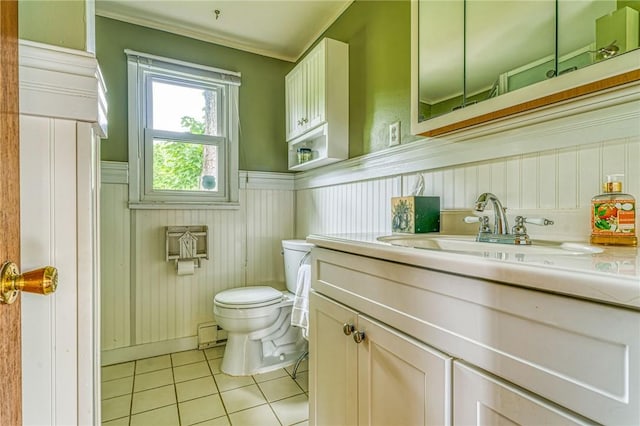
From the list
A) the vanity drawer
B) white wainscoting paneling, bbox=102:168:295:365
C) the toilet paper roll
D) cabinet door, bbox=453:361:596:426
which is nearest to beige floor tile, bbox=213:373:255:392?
white wainscoting paneling, bbox=102:168:295:365

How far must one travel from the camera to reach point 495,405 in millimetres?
562

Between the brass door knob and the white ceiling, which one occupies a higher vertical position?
the white ceiling

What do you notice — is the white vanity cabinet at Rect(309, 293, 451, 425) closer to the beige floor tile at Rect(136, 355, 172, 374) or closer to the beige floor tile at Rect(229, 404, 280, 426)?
the beige floor tile at Rect(229, 404, 280, 426)

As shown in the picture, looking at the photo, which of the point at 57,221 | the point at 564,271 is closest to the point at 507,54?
the point at 564,271

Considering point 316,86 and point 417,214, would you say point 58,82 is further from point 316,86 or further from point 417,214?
point 316,86

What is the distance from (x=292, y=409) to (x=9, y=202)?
4.90 feet

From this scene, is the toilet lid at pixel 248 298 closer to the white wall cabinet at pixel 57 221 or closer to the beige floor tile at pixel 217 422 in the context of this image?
the beige floor tile at pixel 217 422

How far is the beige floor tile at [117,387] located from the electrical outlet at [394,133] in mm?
1948

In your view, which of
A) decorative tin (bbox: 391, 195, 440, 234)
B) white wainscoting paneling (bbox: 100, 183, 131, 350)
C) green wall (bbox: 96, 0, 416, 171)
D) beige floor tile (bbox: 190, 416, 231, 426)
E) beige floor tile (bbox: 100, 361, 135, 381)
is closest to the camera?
decorative tin (bbox: 391, 195, 440, 234)

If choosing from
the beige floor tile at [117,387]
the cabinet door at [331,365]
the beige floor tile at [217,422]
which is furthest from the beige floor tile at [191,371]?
the cabinet door at [331,365]

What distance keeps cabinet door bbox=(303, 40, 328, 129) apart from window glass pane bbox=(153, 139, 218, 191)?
0.83 meters

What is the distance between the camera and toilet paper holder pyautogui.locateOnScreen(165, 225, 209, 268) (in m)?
2.19

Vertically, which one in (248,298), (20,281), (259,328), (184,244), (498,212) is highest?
(498,212)

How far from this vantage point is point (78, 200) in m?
0.73
